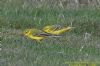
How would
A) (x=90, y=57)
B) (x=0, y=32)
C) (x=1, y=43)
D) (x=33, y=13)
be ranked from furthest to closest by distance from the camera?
(x=33, y=13) < (x=0, y=32) < (x=1, y=43) < (x=90, y=57)

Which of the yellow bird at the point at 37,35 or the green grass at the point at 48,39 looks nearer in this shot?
the green grass at the point at 48,39

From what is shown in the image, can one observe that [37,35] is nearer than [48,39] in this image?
Yes

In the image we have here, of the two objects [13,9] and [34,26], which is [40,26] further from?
[13,9]

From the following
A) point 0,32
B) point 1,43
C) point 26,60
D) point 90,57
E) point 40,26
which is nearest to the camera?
point 26,60

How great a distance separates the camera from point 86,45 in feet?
37.9

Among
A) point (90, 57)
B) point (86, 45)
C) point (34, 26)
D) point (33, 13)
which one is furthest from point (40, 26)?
point (90, 57)

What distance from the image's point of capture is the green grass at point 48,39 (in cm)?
972

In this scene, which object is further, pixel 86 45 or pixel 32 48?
pixel 86 45

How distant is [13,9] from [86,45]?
138 inches

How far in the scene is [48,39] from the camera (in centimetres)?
1188

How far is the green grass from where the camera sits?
972 cm

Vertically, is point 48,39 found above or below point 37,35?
below

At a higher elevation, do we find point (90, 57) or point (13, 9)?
point (13, 9)

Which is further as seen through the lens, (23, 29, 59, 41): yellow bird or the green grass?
(23, 29, 59, 41): yellow bird
